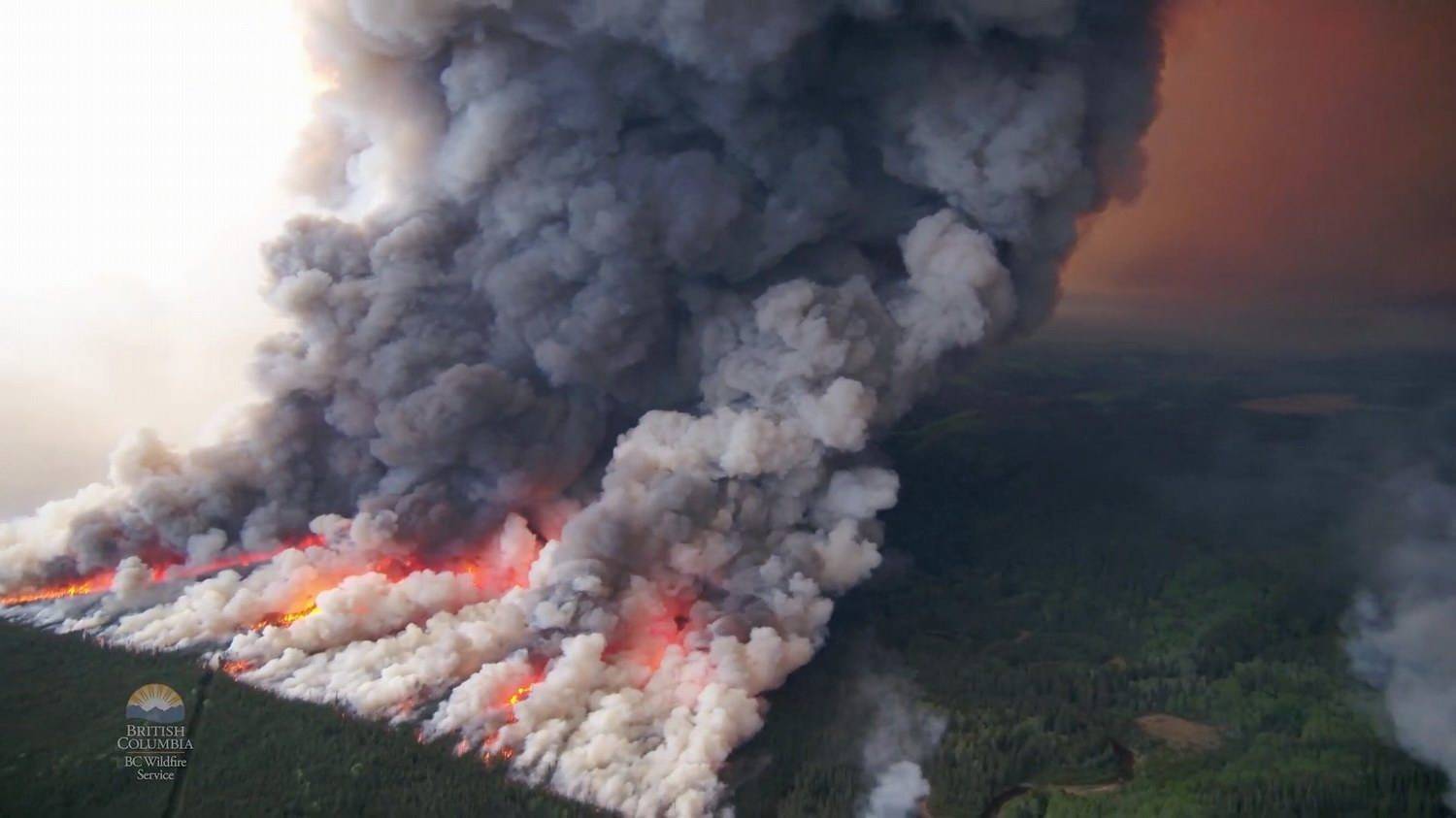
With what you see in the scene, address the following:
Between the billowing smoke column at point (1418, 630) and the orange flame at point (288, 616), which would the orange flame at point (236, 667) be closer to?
the orange flame at point (288, 616)

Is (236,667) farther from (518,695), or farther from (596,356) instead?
(596,356)

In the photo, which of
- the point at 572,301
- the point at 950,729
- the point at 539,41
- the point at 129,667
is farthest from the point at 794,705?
the point at 539,41

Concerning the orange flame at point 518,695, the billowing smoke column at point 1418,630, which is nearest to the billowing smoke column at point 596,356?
the orange flame at point 518,695

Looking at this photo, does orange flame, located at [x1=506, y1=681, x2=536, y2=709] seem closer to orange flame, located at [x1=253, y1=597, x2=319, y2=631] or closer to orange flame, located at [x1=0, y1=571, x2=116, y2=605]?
orange flame, located at [x1=253, y1=597, x2=319, y2=631]

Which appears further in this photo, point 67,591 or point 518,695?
point 67,591

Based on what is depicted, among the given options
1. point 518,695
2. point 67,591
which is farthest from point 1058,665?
point 67,591
